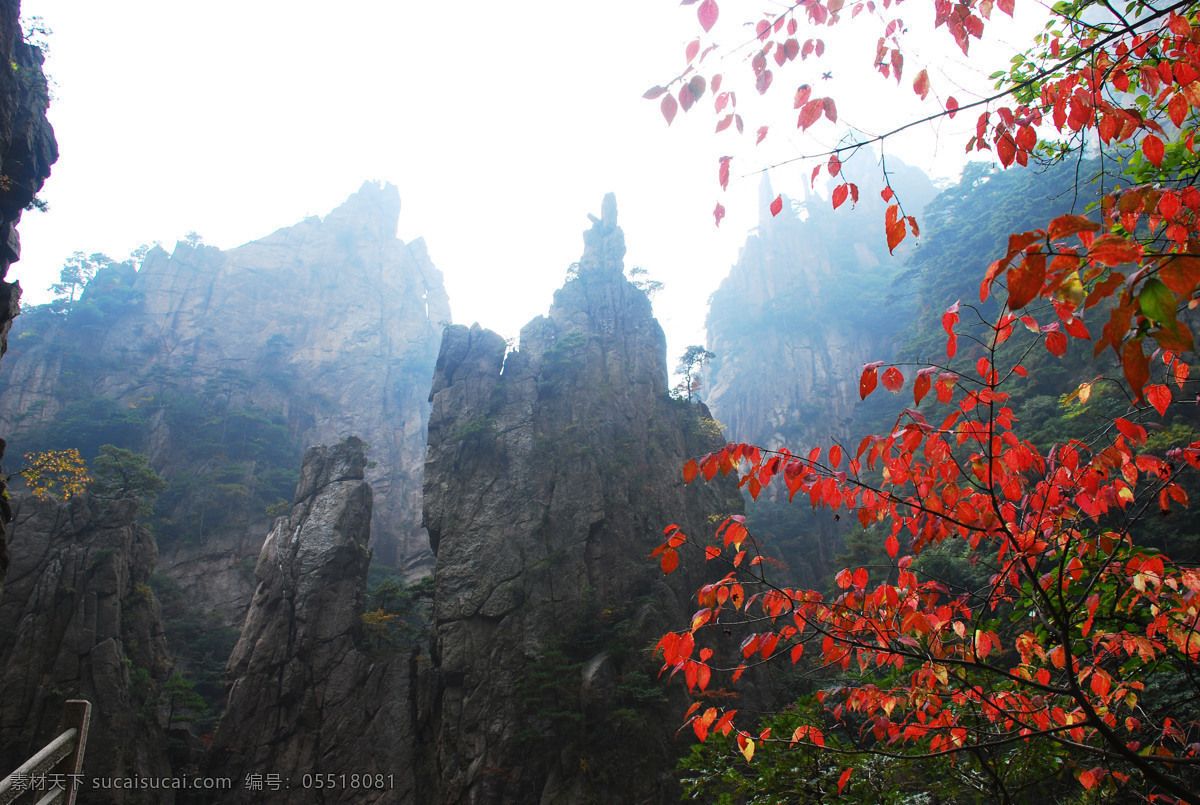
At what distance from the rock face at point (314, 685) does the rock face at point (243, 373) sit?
884 centimetres

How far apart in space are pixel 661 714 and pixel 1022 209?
2337 centimetres

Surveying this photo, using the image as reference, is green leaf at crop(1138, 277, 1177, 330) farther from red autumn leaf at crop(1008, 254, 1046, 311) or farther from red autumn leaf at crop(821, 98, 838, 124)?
red autumn leaf at crop(821, 98, 838, 124)

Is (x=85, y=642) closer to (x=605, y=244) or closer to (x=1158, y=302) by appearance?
(x=1158, y=302)

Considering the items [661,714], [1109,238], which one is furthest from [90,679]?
[1109,238]

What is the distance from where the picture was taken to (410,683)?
1531 cm

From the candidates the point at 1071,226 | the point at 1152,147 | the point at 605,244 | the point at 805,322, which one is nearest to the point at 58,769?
the point at 1071,226

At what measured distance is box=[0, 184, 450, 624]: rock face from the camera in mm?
25781

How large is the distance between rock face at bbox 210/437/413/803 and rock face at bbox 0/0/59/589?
9.60m

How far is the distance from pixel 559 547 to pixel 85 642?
1149cm

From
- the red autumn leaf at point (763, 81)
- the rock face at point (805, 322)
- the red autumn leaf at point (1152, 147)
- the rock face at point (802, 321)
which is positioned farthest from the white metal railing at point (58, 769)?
the rock face at point (802, 321)

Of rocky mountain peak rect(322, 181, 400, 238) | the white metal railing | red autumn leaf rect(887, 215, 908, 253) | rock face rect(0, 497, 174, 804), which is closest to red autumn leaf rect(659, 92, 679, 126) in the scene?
red autumn leaf rect(887, 215, 908, 253)

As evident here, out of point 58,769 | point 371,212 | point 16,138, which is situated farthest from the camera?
point 371,212

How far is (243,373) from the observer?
3316 centimetres

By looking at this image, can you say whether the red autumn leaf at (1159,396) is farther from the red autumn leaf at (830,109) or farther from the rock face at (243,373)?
the rock face at (243,373)
